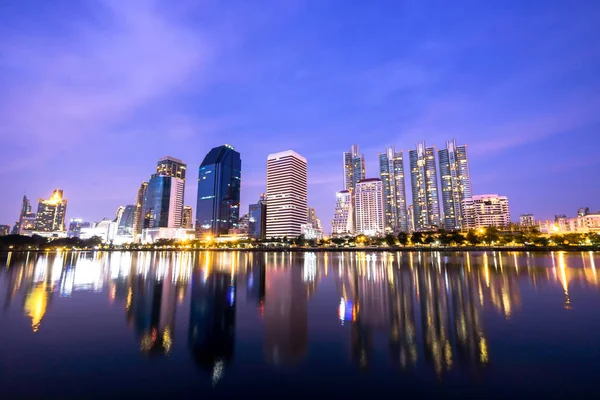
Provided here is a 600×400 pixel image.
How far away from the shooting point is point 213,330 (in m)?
16.4

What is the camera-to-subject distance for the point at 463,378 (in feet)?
34.3

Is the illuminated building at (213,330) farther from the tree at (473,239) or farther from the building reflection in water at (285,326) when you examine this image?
the tree at (473,239)

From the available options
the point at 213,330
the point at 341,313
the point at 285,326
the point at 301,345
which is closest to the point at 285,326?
the point at 285,326

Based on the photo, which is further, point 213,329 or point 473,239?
point 473,239

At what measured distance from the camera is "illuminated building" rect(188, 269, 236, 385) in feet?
39.8

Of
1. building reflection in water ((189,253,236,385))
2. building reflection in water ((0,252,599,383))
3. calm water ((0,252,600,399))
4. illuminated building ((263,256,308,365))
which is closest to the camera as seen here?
calm water ((0,252,600,399))

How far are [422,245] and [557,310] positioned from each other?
17363 centimetres

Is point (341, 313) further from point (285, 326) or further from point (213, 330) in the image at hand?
point (213, 330)

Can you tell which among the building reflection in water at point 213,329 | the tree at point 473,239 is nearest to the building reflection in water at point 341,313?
the building reflection in water at point 213,329

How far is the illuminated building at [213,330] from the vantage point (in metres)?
12.1

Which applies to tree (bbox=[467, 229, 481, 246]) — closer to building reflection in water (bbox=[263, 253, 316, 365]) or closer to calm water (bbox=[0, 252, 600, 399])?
calm water (bbox=[0, 252, 600, 399])

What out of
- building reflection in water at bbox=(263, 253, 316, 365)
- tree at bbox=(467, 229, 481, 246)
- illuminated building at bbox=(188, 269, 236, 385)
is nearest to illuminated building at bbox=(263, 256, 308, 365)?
building reflection in water at bbox=(263, 253, 316, 365)

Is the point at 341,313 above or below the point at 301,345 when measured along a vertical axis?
above

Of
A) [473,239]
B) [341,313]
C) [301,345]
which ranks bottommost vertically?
[301,345]
